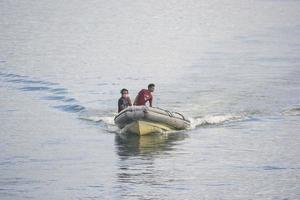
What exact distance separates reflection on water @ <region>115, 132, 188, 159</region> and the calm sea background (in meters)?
0.04

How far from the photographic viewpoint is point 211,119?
35062 mm

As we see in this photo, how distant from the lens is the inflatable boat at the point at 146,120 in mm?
31219

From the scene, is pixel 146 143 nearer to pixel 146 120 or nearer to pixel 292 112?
pixel 146 120

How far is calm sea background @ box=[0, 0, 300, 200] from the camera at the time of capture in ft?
83.7

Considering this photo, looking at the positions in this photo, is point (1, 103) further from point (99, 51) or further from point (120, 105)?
point (99, 51)

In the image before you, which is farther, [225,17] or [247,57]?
[225,17]

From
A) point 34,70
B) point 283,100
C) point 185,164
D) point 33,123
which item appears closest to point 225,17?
point 34,70

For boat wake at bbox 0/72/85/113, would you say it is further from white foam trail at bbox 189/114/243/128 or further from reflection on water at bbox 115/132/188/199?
reflection on water at bbox 115/132/188/199

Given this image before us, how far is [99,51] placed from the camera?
58375 millimetres

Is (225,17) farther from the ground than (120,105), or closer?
farther from the ground

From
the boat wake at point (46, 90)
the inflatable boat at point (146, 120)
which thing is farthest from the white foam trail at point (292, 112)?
the boat wake at point (46, 90)

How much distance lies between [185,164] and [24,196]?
5691 mm

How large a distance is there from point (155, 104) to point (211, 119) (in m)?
4.11

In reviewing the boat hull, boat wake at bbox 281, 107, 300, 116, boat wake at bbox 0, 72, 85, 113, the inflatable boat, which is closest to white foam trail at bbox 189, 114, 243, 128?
the inflatable boat
